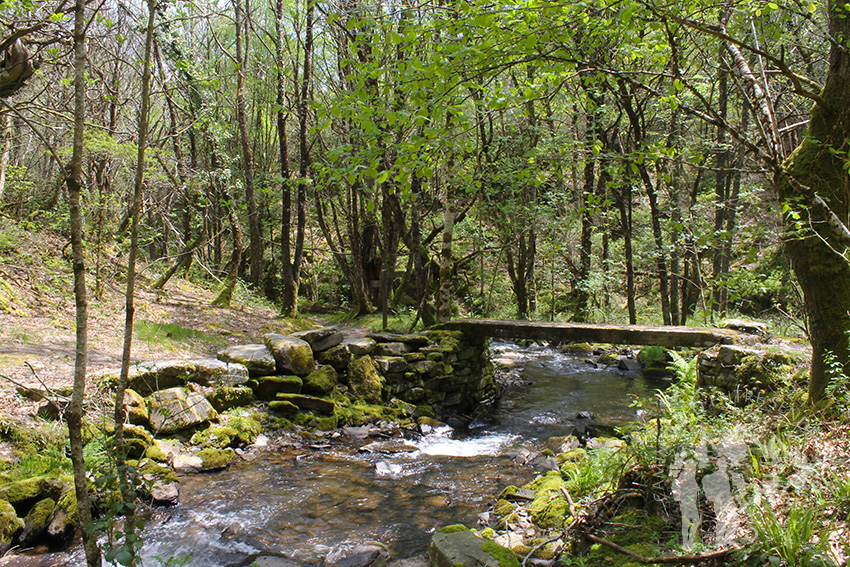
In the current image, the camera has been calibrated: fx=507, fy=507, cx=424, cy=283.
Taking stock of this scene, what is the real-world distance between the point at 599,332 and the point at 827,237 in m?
5.34

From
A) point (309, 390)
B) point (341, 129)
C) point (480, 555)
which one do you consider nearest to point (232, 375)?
point (309, 390)

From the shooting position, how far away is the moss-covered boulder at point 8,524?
3.54m

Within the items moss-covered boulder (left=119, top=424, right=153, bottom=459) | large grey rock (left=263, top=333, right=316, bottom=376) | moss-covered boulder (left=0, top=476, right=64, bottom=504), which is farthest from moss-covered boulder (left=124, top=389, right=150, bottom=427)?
large grey rock (left=263, top=333, right=316, bottom=376)

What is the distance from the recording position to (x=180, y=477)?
5.02m

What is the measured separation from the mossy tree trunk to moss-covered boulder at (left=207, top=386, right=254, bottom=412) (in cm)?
611

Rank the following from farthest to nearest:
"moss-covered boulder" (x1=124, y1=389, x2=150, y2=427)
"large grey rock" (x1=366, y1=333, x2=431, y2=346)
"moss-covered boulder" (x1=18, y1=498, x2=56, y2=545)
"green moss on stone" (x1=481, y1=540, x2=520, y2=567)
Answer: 1. "large grey rock" (x1=366, y1=333, x2=431, y2=346)
2. "moss-covered boulder" (x1=124, y1=389, x2=150, y2=427)
3. "moss-covered boulder" (x1=18, y1=498, x2=56, y2=545)
4. "green moss on stone" (x1=481, y1=540, x2=520, y2=567)

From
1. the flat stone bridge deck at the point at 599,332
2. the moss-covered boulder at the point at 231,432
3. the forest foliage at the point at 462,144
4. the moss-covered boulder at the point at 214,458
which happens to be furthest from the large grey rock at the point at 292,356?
the flat stone bridge deck at the point at 599,332

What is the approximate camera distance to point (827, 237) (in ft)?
12.5

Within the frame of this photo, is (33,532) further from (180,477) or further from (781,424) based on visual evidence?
(781,424)

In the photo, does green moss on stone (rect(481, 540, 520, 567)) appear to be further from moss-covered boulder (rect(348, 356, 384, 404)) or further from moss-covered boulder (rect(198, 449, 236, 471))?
moss-covered boulder (rect(348, 356, 384, 404))

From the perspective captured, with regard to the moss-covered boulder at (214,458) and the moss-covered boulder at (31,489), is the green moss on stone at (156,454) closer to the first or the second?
the moss-covered boulder at (214,458)

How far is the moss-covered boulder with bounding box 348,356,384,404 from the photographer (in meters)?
8.02

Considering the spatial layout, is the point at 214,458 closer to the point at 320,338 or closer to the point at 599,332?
the point at 320,338

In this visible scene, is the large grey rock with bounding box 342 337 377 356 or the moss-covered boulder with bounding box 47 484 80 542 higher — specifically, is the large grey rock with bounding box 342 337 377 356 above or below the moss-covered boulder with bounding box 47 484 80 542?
above
